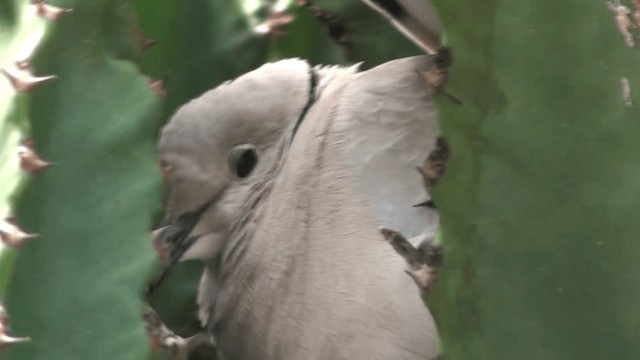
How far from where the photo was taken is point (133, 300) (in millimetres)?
551

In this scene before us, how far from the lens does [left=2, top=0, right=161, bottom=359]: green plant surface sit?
54 cm

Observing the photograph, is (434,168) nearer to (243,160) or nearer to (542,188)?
(542,188)

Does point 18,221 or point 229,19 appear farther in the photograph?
point 229,19

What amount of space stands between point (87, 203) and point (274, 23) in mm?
448

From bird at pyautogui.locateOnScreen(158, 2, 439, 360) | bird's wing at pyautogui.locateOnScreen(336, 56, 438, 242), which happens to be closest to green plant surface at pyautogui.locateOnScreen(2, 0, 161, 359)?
bird at pyautogui.locateOnScreen(158, 2, 439, 360)

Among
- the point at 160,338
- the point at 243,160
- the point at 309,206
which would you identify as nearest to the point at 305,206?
the point at 309,206

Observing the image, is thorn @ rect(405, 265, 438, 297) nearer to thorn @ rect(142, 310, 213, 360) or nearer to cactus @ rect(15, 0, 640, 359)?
cactus @ rect(15, 0, 640, 359)

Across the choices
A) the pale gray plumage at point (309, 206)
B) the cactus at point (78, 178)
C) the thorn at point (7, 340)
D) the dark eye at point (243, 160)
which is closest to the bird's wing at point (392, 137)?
the pale gray plumage at point (309, 206)

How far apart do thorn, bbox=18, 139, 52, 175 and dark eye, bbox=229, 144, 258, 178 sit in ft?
1.35

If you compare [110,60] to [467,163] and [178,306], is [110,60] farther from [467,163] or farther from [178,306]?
[178,306]

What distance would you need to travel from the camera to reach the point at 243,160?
944mm

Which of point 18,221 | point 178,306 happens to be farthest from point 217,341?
point 18,221

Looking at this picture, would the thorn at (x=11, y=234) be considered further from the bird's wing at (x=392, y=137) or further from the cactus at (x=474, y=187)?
the bird's wing at (x=392, y=137)

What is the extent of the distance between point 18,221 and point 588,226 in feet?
1.11
